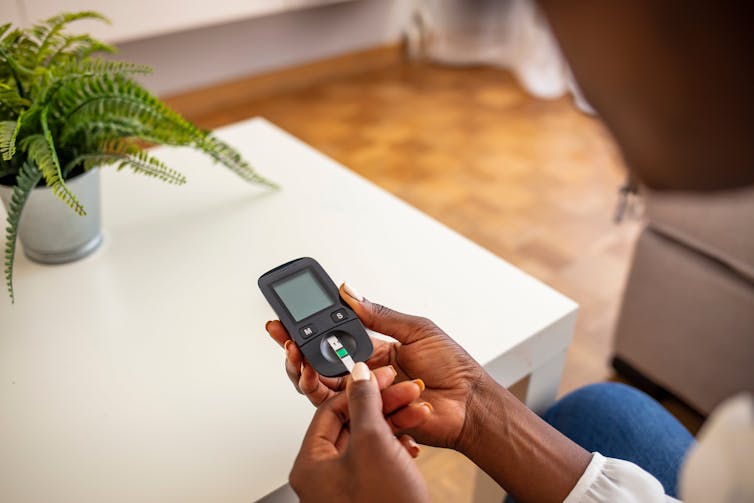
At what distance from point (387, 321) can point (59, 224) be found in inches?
16.1

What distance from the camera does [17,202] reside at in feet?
2.26

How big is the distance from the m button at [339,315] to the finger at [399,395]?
0.11m

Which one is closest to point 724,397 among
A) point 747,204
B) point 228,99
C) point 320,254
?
point 747,204

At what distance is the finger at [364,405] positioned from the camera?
1.60 feet

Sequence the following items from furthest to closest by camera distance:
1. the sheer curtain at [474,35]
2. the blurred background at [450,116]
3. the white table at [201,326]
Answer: the sheer curtain at [474,35]
the blurred background at [450,116]
the white table at [201,326]

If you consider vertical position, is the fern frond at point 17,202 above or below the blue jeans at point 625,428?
above

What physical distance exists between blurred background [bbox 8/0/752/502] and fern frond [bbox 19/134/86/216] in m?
0.79

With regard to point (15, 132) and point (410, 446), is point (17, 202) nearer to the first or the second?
point (15, 132)

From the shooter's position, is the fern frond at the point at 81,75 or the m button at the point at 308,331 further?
the fern frond at the point at 81,75

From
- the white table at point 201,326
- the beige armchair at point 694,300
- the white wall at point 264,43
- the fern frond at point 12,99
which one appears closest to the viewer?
the white table at point 201,326

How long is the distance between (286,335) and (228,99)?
7.38 ft

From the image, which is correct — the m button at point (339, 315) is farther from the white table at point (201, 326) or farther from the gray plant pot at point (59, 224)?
the gray plant pot at point (59, 224)

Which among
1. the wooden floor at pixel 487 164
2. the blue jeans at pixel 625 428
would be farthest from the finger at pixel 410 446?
the wooden floor at pixel 487 164

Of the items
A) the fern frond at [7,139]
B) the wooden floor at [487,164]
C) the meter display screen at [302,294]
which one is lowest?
the wooden floor at [487,164]
